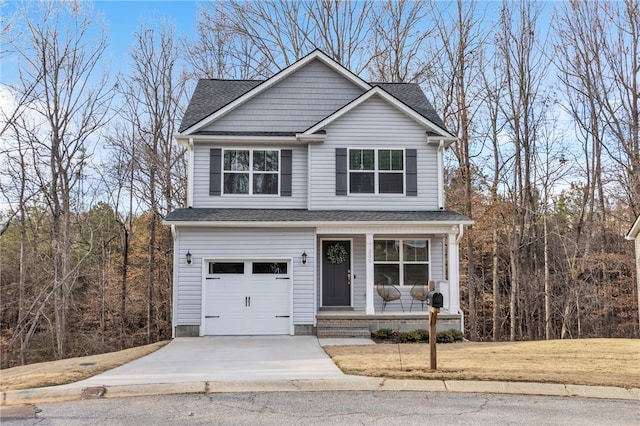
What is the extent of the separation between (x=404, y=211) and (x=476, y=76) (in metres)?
11.3

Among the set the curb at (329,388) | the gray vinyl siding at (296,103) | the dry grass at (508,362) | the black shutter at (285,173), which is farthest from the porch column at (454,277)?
the curb at (329,388)

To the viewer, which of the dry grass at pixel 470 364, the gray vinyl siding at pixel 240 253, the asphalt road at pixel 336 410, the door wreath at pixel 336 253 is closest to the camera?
the asphalt road at pixel 336 410

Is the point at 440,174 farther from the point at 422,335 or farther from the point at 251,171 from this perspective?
the point at 251,171

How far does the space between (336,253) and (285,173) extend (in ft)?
9.31

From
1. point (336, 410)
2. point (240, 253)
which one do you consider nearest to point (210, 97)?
point (240, 253)

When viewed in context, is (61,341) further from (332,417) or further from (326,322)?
(332,417)

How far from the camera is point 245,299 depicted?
1388 cm

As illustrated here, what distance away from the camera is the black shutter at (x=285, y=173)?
1498 cm

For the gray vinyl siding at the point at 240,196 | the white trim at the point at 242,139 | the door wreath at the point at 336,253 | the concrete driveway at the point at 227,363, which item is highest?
the white trim at the point at 242,139

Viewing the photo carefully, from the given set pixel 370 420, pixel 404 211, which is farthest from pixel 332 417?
pixel 404 211

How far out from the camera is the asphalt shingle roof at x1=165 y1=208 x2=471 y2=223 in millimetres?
13586

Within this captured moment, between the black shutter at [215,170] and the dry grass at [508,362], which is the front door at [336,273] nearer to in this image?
the black shutter at [215,170]

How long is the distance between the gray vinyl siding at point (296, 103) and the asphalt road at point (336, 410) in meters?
9.96

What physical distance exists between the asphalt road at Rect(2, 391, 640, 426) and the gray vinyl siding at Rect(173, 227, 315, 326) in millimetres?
6839
